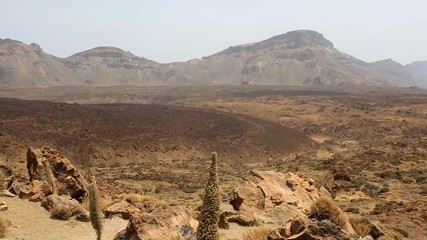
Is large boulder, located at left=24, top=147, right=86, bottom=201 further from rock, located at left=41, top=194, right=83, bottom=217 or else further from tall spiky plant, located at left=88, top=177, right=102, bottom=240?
tall spiky plant, located at left=88, top=177, right=102, bottom=240

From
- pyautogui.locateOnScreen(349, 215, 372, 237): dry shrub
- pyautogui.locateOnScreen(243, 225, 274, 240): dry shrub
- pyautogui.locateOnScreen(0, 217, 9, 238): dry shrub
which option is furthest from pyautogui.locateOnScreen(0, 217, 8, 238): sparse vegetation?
pyautogui.locateOnScreen(349, 215, 372, 237): dry shrub

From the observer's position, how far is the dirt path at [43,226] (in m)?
14.5

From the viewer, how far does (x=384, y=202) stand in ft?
84.1

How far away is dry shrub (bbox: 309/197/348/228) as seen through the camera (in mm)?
13352

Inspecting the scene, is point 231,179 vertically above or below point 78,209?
below

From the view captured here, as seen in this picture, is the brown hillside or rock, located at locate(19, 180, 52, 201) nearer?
rock, located at locate(19, 180, 52, 201)

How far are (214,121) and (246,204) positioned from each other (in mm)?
49579

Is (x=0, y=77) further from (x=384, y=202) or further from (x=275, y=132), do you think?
(x=384, y=202)

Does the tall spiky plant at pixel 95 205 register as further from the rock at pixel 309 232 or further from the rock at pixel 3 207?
the rock at pixel 3 207

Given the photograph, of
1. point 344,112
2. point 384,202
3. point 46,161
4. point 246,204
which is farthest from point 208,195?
point 344,112

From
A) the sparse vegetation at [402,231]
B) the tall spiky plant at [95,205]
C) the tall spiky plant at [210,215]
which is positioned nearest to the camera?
the tall spiky plant at [210,215]

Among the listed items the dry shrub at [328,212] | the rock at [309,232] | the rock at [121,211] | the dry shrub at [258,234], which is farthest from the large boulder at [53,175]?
the rock at [309,232]

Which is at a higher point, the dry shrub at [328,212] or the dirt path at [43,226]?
the dry shrub at [328,212]

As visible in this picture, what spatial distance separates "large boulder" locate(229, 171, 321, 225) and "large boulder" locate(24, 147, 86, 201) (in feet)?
25.7
